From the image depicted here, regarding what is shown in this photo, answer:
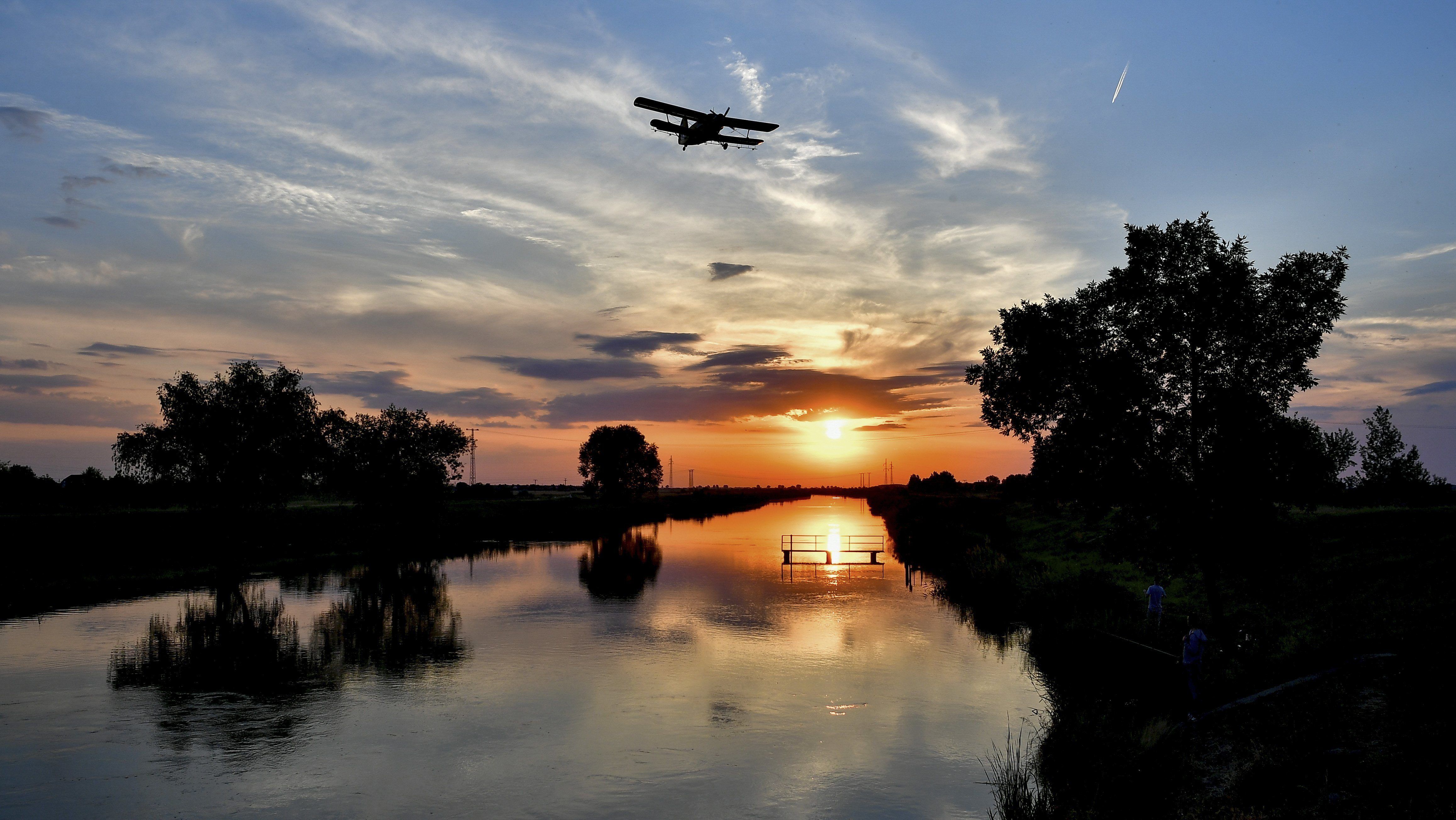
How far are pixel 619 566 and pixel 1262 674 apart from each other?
47350 mm

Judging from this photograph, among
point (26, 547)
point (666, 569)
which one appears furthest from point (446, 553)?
point (26, 547)

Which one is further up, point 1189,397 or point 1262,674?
point 1189,397

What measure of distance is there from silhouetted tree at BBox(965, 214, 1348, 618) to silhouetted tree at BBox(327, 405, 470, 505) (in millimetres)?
63061

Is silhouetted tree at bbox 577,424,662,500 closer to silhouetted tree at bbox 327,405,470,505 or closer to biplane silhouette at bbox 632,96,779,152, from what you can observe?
silhouetted tree at bbox 327,405,470,505

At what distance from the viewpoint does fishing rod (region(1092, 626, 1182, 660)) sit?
23.2 metres

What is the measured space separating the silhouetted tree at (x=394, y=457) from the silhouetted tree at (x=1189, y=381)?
63061mm

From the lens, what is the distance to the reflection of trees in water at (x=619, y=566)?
47.5 m

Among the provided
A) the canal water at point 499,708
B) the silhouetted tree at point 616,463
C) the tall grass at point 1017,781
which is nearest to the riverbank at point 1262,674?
the tall grass at point 1017,781

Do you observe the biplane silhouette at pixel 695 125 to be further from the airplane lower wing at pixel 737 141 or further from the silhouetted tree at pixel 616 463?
the silhouetted tree at pixel 616 463

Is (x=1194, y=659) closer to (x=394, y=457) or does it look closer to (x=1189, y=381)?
(x=1189, y=381)

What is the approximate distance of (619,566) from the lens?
60.8m

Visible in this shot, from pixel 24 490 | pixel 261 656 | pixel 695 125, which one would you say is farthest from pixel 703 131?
pixel 24 490

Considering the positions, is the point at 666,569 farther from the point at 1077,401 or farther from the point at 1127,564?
the point at 1077,401

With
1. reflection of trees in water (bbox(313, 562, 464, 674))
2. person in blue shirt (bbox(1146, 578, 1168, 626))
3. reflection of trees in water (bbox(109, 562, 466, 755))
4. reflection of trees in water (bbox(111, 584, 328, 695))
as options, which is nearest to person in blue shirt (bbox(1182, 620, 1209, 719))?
person in blue shirt (bbox(1146, 578, 1168, 626))
